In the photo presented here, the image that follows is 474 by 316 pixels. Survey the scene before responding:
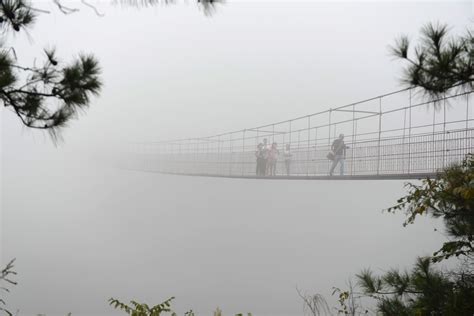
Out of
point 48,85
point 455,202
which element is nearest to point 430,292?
point 455,202

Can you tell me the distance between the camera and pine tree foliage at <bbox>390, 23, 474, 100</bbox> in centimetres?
198

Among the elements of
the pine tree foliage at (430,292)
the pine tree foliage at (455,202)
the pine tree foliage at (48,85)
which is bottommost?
the pine tree foliage at (430,292)

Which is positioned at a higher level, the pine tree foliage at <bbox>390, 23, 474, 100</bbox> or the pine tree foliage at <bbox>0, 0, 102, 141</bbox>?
the pine tree foliage at <bbox>390, 23, 474, 100</bbox>

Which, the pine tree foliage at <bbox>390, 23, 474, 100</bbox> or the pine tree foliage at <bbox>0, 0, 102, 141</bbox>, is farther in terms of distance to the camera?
the pine tree foliage at <bbox>390, 23, 474, 100</bbox>

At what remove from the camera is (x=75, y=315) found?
8.66 m

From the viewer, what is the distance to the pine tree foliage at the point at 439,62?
1.98 m

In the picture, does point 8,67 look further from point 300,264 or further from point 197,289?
point 300,264

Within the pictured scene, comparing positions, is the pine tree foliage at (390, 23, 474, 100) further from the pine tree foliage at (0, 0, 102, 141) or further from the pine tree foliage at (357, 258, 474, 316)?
the pine tree foliage at (0, 0, 102, 141)

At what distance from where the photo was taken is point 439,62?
2.01 meters

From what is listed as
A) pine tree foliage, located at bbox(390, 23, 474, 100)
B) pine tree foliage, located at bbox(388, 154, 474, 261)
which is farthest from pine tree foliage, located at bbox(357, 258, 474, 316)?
pine tree foliage, located at bbox(390, 23, 474, 100)

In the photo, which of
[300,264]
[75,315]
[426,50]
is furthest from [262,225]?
[426,50]

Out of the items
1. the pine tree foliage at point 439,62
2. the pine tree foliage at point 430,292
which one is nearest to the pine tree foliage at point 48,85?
the pine tree foliage at point 439,62

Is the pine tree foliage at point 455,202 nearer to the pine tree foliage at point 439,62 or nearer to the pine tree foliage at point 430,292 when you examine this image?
the pine tree foliage at point 430,292

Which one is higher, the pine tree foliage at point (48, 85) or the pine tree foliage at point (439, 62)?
the pine tree foliage at point (439, 62)
